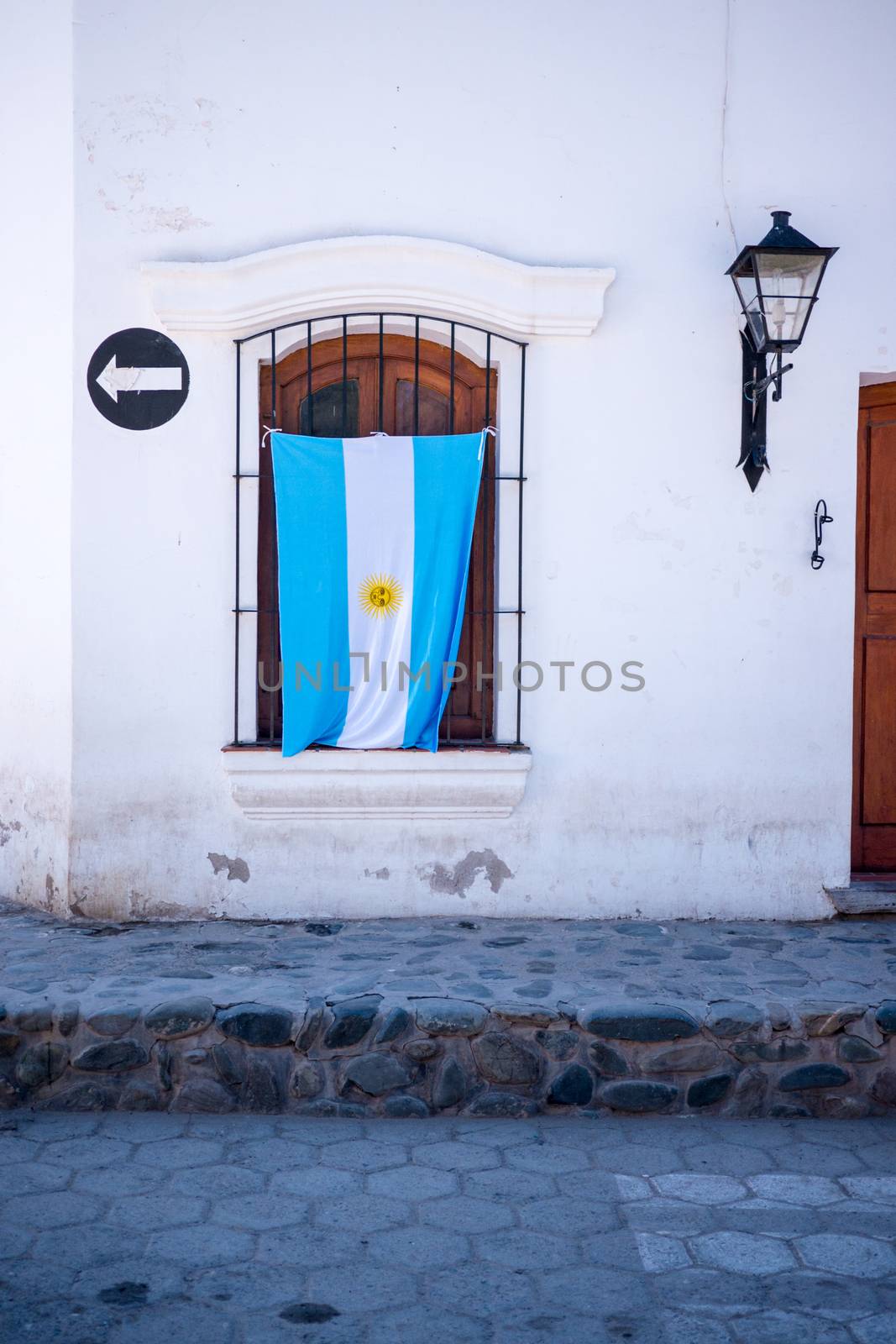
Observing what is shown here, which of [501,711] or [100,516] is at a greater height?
[100,516]

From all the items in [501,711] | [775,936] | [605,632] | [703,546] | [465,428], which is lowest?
[775,936]

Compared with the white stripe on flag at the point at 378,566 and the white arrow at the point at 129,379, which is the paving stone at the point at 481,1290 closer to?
the white stripe on flag at the point at 378,566

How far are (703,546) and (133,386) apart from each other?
258cm

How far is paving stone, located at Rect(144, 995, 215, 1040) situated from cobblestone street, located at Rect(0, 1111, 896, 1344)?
305 mm

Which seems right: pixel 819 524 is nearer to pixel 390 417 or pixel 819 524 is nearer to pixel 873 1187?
pixel 390 417

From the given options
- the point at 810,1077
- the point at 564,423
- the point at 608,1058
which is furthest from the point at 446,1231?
the point at 564,423

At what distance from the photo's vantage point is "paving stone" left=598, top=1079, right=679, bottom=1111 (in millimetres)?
4352

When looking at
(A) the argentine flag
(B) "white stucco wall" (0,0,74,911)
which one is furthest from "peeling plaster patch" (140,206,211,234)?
(A) the argentine flag

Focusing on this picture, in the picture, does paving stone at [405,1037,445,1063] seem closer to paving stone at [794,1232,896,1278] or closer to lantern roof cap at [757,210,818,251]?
paving stone at [794,1232,896,1278]

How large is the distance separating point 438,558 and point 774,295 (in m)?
1.76

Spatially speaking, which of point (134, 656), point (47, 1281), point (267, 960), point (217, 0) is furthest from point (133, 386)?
point (47, 1281)

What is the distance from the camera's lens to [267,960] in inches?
A: 193

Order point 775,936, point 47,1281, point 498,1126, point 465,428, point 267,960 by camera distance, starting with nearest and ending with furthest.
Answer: point 47,1281 < point 498,1126 < point 267,960 < point 775,936 < point 465,428

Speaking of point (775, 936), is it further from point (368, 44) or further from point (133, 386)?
point (368, 44)
